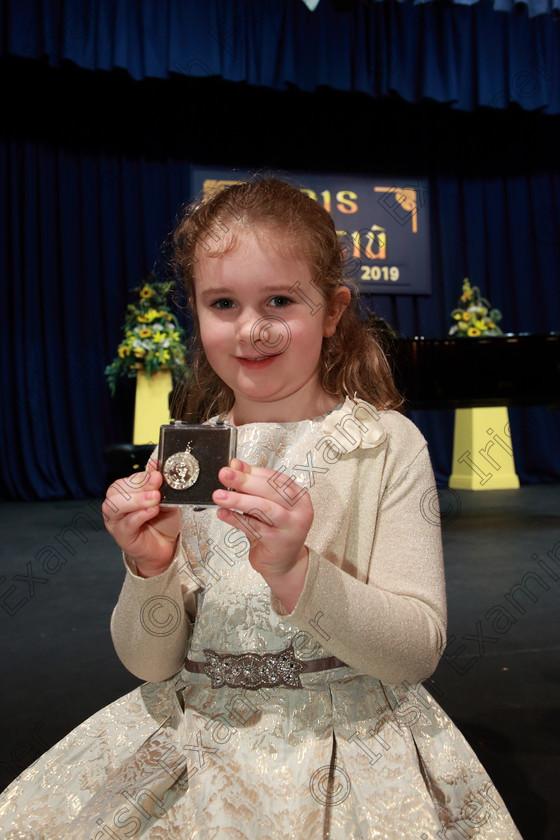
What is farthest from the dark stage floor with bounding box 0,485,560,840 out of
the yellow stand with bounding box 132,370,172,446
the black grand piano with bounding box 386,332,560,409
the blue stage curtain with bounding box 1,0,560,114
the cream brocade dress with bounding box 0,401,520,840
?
the blue stage curtain with bounding box 1,0,560,114

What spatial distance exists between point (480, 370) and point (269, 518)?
3417 millimetres

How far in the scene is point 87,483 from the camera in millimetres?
6512

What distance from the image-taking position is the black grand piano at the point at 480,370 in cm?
388

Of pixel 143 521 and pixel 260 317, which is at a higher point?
pixel 260 317

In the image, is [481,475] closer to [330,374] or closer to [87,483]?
[87,483]

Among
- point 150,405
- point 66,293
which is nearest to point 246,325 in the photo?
point 150,405

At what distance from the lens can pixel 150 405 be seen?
5980mm

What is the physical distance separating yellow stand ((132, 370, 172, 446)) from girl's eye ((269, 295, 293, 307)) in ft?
16.6

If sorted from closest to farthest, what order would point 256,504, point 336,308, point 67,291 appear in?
point 256,504, point 336,308, point 67,291

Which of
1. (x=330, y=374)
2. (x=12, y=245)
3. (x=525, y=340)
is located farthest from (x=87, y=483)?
(x=330, y=374)

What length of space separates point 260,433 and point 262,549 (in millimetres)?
279

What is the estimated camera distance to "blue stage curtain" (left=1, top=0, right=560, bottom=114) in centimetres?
539

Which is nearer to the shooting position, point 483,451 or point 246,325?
point 246,325

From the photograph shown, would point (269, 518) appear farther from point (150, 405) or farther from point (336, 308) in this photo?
point (150, 405)
